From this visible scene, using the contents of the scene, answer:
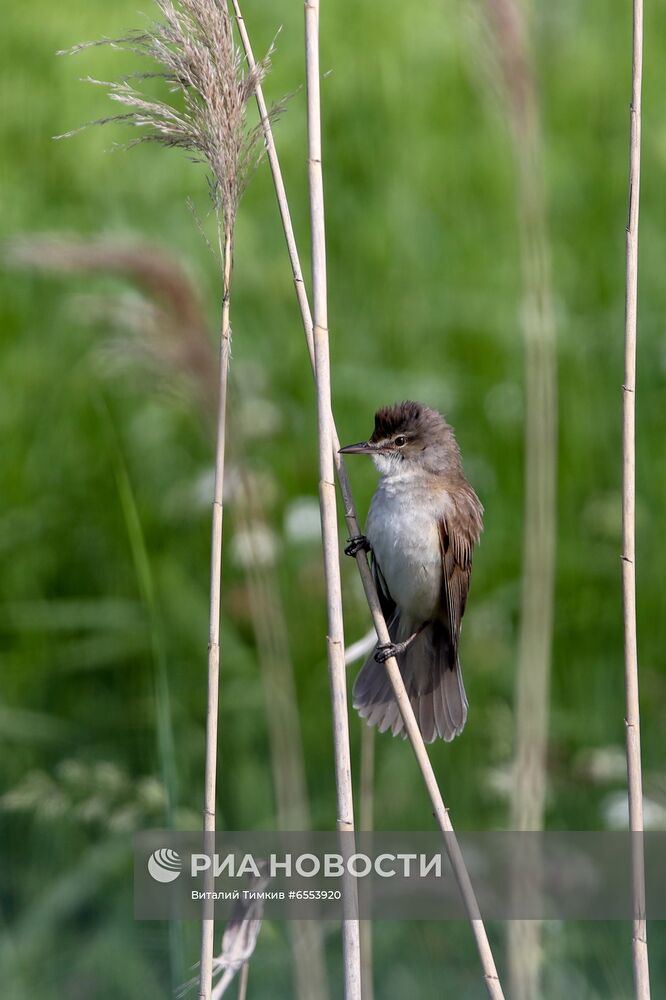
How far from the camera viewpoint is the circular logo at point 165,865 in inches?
97.3

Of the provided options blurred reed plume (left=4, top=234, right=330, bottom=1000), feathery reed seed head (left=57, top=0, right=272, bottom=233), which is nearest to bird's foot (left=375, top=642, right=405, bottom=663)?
blurred reed plume (left=4, top=234, right=330, bottom=1000)

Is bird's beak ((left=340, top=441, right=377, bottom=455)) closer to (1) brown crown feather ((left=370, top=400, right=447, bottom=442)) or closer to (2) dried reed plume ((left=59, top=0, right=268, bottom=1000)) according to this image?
(1) brown crown feather ((left=370, top=400, right=447, bottom=442))

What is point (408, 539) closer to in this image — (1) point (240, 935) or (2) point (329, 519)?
(2) point (329, 519)

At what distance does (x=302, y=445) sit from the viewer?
4.59 metres

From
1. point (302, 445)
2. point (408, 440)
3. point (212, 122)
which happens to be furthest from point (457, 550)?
point (302, 445)

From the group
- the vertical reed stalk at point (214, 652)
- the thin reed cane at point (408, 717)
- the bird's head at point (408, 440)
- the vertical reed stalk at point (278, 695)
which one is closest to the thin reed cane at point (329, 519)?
the thin reed cane at point (408, 717)

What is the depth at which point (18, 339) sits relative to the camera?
496cm

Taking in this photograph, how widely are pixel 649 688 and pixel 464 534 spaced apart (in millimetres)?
1355

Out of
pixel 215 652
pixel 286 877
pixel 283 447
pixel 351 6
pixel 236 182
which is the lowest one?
pixel 286 877

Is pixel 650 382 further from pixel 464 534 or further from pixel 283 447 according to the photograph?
pixel 464 534

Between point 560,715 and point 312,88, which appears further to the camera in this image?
point 560,715

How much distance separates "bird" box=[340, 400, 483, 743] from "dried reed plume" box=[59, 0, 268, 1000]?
2.08 ft

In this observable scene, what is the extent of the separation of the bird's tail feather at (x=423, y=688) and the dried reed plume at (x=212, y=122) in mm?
→ 512

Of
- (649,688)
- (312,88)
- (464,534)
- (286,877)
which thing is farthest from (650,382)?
(312,88)
